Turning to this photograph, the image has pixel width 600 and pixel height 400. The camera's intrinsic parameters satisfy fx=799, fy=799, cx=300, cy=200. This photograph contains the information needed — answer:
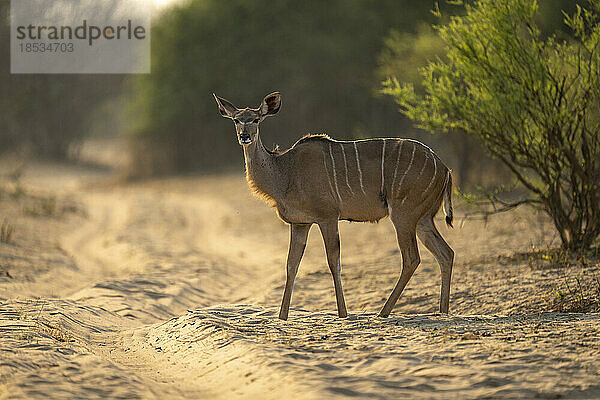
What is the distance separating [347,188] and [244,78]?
90.3ft

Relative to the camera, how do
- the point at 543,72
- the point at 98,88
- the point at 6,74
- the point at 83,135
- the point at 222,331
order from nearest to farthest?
the point at 222,331 < the point at 543,72 < the point at 6,74 < the point at 83,135 < the point at 98,88

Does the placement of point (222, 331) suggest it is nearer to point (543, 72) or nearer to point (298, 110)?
point (543, 72)

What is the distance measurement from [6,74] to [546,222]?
95.8ft

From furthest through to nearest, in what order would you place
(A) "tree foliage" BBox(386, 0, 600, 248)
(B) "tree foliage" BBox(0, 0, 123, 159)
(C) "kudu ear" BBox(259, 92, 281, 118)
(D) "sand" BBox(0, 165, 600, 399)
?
(B) "tree foliage" BBox(0, 0, 123, 159) → (A) "tree foliage" BBox(386, 0, 600, 248) → (C) "kudu ear" BBox(259, 92, 281, 118) → (D) "sand" BBox(0, 165, 600, 399)

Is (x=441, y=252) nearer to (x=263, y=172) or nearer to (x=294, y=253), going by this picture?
(x=294, y=253)

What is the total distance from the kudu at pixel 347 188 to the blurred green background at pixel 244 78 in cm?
1888

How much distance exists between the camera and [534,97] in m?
9.78

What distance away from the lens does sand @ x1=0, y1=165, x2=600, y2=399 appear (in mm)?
5500

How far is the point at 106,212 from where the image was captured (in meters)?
21.6

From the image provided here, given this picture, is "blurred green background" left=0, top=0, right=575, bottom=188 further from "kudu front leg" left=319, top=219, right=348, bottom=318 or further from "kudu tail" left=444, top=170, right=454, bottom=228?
"kudu front leg" left=319, top=219, right=348, bottom=318

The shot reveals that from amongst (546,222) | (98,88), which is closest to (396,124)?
(546,222)

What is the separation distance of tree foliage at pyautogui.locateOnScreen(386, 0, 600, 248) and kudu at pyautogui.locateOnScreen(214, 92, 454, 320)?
2526 millimetres

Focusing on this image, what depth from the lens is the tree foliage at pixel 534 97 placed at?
973cm

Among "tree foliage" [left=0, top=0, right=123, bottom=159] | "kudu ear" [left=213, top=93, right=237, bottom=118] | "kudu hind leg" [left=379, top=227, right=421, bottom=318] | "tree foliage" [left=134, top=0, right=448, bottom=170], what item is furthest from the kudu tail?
"tree foliage" [left=0, top=0, right=123, bottom=159]
